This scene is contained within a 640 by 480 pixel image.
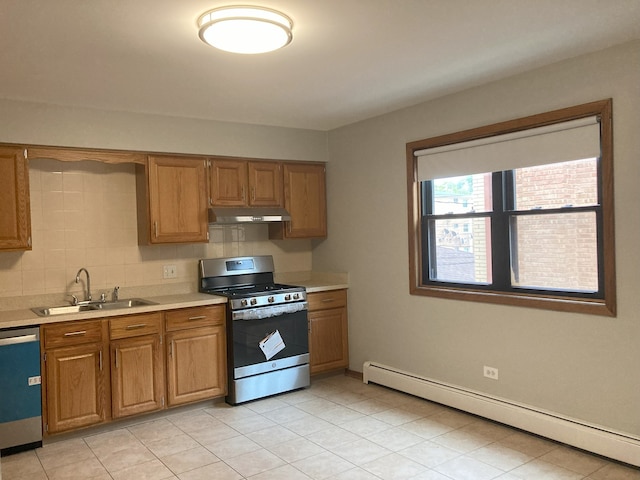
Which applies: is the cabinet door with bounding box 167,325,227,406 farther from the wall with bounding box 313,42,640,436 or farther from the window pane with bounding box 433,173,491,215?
the window pane with bounding box 433,173,491,215

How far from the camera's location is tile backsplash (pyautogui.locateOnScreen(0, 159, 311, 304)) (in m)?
4.11

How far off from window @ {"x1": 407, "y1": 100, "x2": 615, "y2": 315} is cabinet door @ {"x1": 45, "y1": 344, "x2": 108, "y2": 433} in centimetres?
252

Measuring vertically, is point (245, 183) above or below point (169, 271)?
above

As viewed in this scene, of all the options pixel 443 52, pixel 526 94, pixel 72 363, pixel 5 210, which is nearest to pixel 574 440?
pixel 526 94

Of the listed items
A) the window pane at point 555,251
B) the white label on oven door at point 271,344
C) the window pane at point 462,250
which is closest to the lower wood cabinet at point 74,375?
the white label on oven door at point 271,344

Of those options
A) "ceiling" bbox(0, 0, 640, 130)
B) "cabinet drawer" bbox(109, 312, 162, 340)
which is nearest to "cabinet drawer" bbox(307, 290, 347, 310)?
"cabinet drawer" bbox(109, 312, 162, 340)

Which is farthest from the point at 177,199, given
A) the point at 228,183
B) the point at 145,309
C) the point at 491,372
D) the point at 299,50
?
the point at 491,372

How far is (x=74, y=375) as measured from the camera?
372 centimetres

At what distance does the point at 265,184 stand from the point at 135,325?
69.6 inches

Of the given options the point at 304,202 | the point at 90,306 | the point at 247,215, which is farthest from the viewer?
the point at 304,202

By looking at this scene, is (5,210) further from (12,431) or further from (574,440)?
(574,440)

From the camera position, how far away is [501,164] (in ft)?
12.1

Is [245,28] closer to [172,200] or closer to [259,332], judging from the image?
[172,200]

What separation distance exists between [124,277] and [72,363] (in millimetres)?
967
